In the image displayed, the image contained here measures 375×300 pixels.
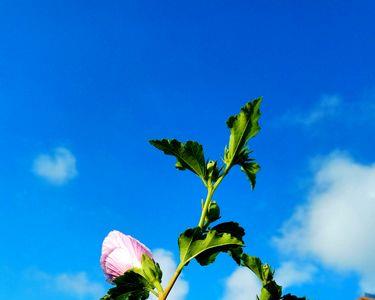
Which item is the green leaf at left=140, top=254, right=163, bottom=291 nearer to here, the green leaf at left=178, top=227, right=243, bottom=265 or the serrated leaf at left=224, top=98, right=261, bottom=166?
the green leaf at left=178, top=227, right=243, bottom=265

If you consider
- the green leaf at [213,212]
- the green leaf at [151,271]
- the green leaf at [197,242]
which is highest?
the green leaf at [213,212]

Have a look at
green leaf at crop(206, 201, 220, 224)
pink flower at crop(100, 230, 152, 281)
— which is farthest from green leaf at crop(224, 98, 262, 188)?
pink flower at crop(100, 230, 152, 281)

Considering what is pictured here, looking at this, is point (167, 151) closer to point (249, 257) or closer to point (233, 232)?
point (233, 232)

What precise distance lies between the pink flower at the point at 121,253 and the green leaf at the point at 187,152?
0.56 metres

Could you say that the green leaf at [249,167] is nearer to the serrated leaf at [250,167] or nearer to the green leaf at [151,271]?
the serrated leaf at [250,167]

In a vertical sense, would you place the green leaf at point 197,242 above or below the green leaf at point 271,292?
below

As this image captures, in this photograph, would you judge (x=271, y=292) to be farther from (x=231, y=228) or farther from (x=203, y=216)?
(x=203, y=216)

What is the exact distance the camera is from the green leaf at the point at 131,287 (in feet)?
8.43

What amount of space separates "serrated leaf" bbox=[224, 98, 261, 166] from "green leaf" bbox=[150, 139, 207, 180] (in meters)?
0.16

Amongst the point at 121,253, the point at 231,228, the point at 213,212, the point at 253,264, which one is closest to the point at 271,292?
the point at 253,264

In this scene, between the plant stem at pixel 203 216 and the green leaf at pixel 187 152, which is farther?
the green leaf at pixel 187 152

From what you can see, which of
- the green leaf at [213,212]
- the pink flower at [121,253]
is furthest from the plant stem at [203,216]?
the pink flower at [121,253]

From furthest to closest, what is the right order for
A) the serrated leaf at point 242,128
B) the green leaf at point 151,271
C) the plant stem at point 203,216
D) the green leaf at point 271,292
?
the green leaf at point 271,292
the serrated leaf at point 242,128
the green leaf at point 151,271
the plant stem at point 203,216

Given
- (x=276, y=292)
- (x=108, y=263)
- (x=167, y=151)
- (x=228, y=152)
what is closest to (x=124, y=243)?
(x=108, y=263)
